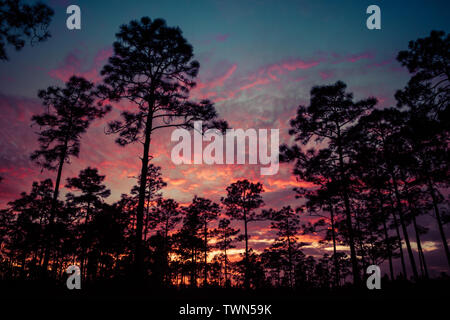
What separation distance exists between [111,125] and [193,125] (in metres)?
4.54

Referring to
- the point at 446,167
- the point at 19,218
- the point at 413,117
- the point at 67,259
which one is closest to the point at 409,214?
the point at 446,167

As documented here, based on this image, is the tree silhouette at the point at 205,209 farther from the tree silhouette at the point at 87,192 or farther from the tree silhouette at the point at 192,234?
the tree silhouette at the point at 87,192

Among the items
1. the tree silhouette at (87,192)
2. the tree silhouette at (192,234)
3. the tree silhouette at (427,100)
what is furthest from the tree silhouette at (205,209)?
the tree silhouette at (427,100)

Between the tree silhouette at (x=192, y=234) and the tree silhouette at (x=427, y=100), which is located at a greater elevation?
the tree silhouette at (x=427, y=100)

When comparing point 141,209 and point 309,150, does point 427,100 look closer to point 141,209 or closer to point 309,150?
point 309,150

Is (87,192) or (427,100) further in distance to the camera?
(87,192)

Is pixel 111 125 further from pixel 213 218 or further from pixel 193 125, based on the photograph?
pixel 213 218

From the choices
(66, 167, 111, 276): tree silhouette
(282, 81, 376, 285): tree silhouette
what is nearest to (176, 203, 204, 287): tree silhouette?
(66, 167, 111, 276): tree silhouette

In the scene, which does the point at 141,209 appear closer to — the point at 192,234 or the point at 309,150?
the point at 309,150

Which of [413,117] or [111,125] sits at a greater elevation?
[413,117]

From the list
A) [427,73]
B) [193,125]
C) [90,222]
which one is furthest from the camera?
[90,222]

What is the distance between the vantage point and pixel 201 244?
110 ft

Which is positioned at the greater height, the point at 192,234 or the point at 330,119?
the point at 330,119

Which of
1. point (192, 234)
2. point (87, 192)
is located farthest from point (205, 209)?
point (87, 192)
